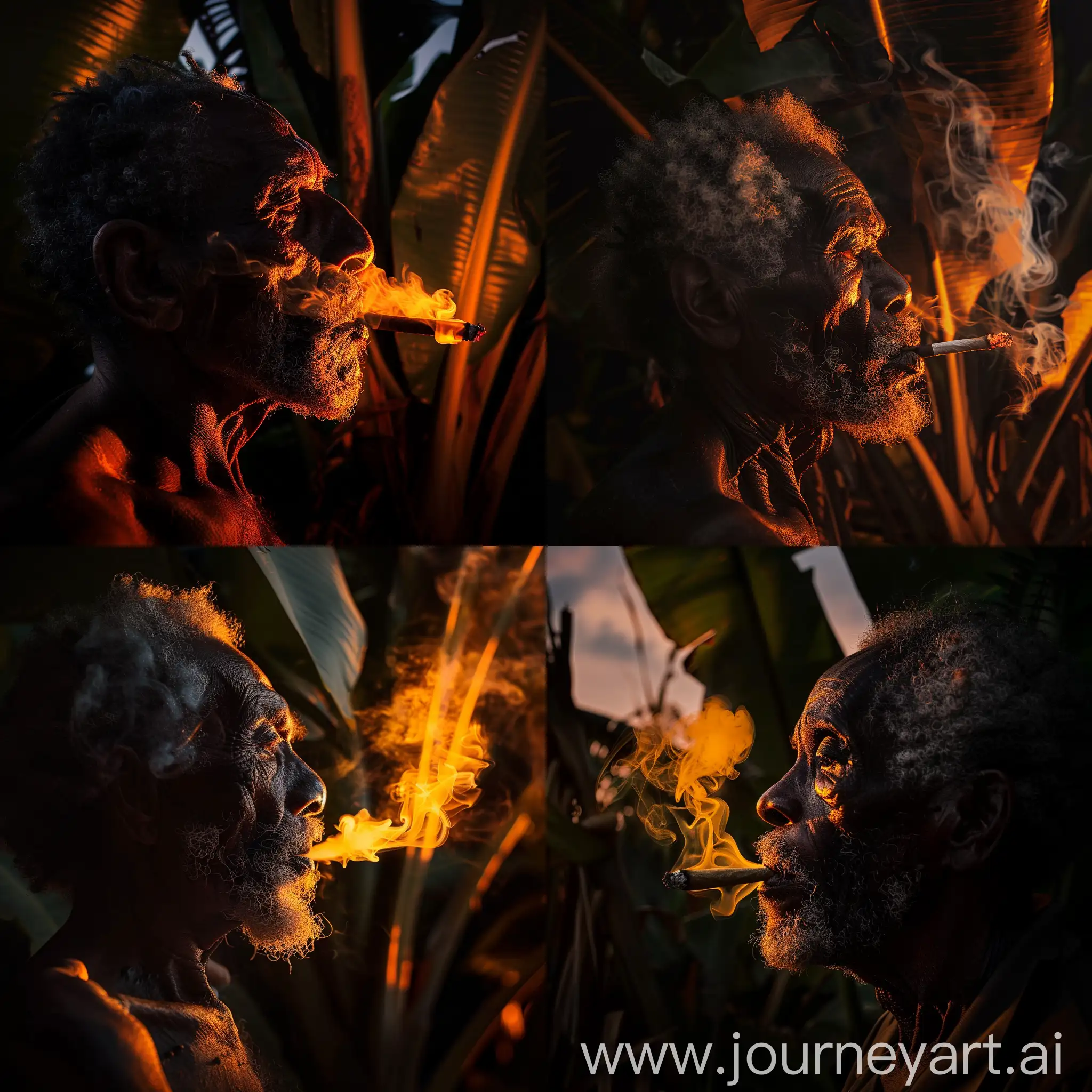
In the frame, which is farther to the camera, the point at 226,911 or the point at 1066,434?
the point at 1066,434

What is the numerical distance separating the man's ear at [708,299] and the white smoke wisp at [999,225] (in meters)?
0.51

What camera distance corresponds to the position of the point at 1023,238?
9.12 ft

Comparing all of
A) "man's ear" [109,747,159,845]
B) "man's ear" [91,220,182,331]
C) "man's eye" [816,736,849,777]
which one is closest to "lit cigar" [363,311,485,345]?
"man's ear" [91,220,182,331]

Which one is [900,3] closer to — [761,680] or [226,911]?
[761,680]

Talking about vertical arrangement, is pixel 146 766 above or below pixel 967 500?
above

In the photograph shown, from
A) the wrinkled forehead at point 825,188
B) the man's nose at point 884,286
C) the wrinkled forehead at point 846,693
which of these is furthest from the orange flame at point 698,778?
the wrinkled forehead at point 825,188

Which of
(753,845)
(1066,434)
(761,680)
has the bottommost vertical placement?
(753,845)

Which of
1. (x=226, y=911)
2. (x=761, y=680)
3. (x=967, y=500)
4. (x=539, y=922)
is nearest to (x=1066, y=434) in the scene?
(x=967, y=500)

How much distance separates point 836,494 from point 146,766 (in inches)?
64.5

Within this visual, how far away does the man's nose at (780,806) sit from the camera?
2629 millimetres

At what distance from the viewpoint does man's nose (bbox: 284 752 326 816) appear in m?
2.57

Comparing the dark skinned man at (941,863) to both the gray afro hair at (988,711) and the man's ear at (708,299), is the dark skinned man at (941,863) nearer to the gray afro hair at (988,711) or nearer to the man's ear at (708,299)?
the gray afro hair at (988,711)

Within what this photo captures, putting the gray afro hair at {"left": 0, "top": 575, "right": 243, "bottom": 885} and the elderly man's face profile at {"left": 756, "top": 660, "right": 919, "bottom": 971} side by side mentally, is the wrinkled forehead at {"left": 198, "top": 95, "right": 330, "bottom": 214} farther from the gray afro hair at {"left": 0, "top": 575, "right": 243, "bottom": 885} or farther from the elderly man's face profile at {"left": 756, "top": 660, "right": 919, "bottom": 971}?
the elderly man's face profile at {"left": 756, "top": 660, "right": 919, "bottom": 971}

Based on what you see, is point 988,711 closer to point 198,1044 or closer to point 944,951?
point 944,951
